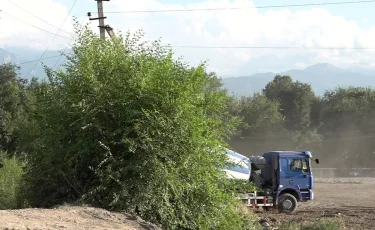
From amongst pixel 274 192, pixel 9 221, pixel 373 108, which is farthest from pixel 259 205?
pixel 373 108

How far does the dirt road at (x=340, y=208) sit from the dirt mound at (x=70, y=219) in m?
13.7

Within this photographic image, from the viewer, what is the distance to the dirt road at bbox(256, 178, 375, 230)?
77.5ft

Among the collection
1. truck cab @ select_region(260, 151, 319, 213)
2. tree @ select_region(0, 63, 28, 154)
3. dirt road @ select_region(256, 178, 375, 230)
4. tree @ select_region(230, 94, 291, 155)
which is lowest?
dirt road @ select_region(256, 178, 375, 230)

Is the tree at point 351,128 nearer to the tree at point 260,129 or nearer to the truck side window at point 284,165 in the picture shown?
the tree at point 260,129

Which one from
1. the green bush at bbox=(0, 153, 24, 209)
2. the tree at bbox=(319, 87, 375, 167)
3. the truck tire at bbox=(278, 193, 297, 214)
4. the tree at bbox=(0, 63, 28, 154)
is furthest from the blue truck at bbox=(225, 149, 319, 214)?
the tree at bbox=(319, 87, 375, 167)

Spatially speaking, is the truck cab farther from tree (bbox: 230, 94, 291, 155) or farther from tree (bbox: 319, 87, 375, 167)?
tree (bbox: 319, 87, 375, 167)

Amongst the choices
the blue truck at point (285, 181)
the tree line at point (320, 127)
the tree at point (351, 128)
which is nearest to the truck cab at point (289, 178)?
the blue truck at point (285, 181)

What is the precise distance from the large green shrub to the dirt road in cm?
1200

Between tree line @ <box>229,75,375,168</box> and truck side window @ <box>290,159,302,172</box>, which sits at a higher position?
tree line @ <box>229,75,375,168</box>

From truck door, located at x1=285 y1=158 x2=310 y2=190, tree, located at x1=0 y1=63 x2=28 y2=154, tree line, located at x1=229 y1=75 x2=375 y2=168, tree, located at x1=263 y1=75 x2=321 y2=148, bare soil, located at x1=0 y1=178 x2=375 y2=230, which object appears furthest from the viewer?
tree, located at x1=263 y1=75 x2=321 y2=148

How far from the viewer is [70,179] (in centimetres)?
1120

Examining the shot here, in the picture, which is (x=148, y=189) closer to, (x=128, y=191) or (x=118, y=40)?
(x=128, y=191)

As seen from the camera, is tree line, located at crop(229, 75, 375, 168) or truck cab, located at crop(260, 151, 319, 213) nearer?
truck cab, located at crop(260, 151, 319, 213)

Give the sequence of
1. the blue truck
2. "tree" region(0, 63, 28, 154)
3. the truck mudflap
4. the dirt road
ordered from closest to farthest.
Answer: the dirt road < the truck mudflap < the blue truck < "tree" region(0, 63, 28, 154)
